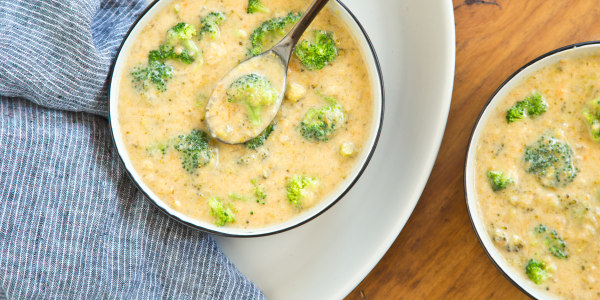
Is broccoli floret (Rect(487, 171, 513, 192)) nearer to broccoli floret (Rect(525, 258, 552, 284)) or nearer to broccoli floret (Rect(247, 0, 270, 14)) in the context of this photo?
broccoli floret (Rect(525, 258, 552, 284))

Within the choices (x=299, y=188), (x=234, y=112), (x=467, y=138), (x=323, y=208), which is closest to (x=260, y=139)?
(x=234, y=112)

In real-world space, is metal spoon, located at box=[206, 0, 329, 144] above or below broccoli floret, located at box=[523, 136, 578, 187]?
above

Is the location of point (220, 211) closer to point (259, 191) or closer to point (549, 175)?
point (259, 191)

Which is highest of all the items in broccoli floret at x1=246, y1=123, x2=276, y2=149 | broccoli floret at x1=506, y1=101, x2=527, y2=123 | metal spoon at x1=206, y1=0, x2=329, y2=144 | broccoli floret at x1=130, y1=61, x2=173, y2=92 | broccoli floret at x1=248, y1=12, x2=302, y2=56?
broccoli floret at x1=248, y1=12, x2=302, y2=56

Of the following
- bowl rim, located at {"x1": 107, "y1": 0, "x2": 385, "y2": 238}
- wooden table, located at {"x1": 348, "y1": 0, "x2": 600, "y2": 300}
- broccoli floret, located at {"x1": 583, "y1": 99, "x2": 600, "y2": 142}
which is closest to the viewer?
broccoli floret, located at {"x1": 583, "y1": 99, "x2": 600, "y2": 142}

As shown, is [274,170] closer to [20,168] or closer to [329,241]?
[329,241]

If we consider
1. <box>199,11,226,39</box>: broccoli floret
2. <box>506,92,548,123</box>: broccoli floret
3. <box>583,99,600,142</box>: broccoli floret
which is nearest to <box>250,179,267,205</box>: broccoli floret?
<box>199,11,226,39</box>: broccoli floret

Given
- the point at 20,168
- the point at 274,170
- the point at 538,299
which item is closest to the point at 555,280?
the point at 538,299
